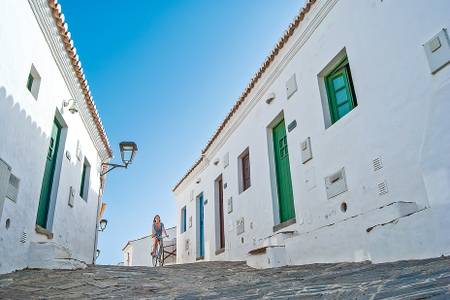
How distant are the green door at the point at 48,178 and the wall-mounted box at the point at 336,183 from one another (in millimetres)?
5210

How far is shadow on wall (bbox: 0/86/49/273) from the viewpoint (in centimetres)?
549

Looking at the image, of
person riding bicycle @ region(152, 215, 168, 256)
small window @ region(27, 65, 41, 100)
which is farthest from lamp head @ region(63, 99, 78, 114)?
person riding bicycle @ region(152, 215, 168, 256)

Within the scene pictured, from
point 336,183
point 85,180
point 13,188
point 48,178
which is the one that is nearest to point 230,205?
point 85,180

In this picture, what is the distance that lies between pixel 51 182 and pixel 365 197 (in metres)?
5.90

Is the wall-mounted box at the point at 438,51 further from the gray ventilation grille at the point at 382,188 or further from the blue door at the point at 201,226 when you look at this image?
the blue door at the point at 201,226

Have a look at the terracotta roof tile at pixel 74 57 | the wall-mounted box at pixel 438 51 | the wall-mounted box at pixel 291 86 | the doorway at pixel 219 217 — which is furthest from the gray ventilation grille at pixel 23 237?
the doorway at pixel 219 217

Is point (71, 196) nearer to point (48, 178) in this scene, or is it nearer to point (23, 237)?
point (48, 178)

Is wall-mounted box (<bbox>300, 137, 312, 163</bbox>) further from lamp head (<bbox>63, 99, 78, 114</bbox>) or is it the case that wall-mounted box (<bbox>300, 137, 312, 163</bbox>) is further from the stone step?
lamp head (<bbox>63, 99, 78, 114</bbox>)

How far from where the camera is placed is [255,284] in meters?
4.55

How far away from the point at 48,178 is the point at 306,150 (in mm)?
4999

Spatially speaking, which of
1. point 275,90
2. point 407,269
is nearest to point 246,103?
point 275,90

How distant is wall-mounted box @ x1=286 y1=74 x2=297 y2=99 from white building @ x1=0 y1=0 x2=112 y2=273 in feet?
14.2

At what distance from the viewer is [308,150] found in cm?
709

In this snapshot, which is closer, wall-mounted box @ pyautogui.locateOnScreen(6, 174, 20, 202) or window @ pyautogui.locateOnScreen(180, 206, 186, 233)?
wall-mounted box @ pyautogui.locateOnScreen(6, 174, 20, 202)
